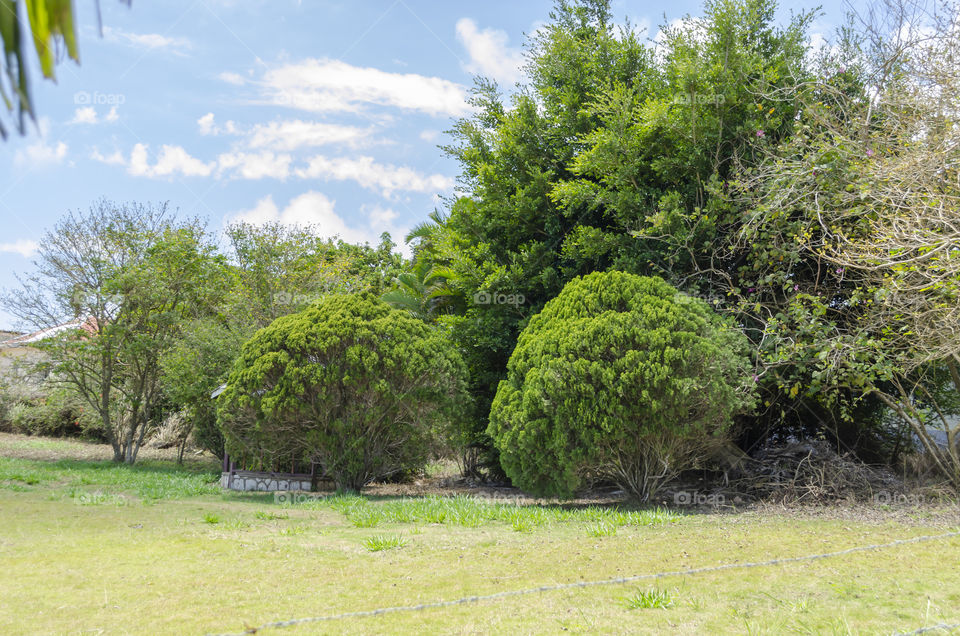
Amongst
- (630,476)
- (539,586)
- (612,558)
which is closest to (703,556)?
(612,558)

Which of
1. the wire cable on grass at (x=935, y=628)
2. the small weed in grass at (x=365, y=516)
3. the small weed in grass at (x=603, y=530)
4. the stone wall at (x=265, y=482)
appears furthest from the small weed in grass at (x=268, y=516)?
the wire cable on grass at (x=935, y=628)

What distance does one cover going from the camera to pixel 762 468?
10.3 m

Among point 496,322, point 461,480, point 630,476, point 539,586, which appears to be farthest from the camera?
point 461,480

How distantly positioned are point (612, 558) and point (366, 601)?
2.30m

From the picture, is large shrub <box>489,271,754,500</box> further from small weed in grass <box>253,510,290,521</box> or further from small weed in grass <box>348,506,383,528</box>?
small weed in grass <box>253,510,290,521</box>

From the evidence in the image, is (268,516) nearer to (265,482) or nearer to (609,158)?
(265,482)

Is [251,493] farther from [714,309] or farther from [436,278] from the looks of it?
[714,309]

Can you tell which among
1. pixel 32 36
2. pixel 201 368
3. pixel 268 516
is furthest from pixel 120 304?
pixel 32 36

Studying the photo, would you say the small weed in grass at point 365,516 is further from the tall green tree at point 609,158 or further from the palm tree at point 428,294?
the palm tree at point 428,294

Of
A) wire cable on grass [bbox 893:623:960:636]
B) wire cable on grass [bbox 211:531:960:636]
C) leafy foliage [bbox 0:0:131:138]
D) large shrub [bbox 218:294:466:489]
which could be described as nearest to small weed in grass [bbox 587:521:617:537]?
wire cable on grass [bbox 211:531:960:636]

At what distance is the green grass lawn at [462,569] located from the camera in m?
3.74

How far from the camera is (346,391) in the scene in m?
11.6

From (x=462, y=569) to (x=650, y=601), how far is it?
170 cm

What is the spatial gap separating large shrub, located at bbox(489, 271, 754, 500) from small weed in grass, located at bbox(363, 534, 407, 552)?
3.38 meters
